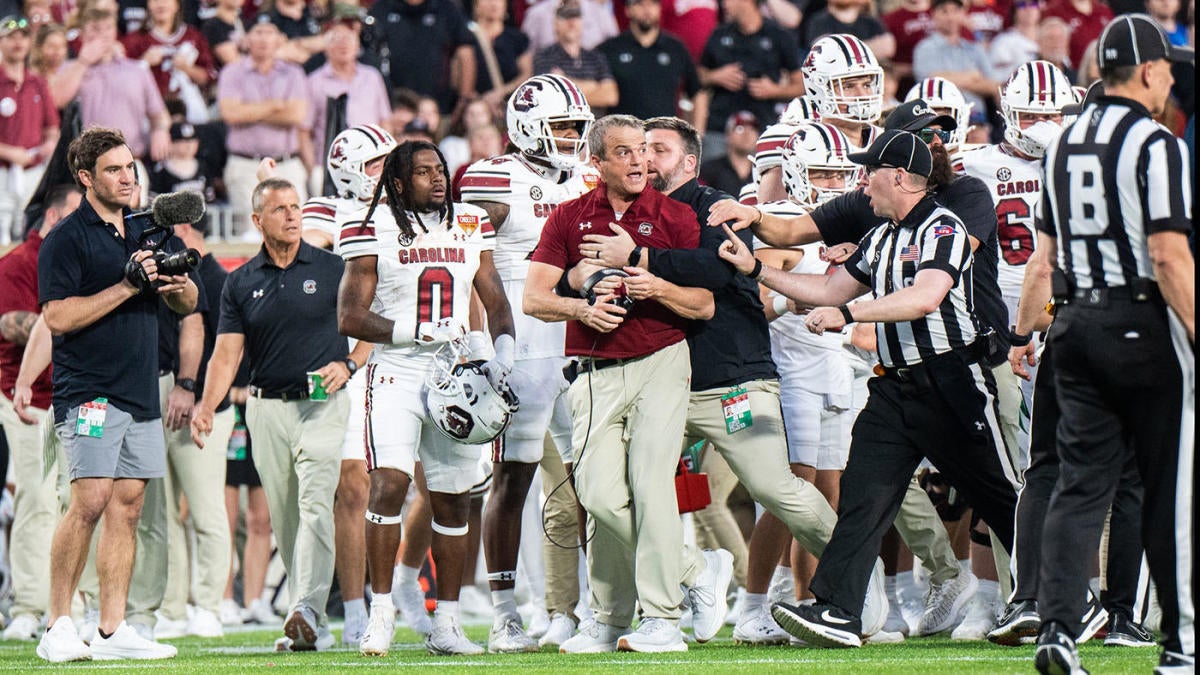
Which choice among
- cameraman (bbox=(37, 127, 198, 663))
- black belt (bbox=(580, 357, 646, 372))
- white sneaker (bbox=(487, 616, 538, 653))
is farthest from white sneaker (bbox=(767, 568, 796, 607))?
cameraman (bbox=(37, 127, 198, 663))

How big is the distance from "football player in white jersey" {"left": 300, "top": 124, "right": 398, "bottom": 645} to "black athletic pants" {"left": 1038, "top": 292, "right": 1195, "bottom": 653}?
148 inches

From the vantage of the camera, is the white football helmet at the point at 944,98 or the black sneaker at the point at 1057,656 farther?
the white football helmet at the point at 944,98

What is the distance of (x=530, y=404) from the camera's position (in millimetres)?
8828

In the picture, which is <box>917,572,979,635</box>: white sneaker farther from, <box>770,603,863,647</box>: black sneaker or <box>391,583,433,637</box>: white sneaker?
A: <box>391,583,433,637</box>: white sneaker

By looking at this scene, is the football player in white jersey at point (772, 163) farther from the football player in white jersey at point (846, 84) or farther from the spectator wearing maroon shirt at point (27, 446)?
the spectator wearing maroon shirt at point (27, 446)

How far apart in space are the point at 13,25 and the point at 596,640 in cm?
902

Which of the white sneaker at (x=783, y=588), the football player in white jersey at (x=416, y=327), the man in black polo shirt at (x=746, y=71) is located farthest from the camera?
the man in black polo shirt at (x=746, y=71)

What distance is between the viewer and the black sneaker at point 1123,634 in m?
7.53

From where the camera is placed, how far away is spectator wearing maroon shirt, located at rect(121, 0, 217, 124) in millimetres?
15172

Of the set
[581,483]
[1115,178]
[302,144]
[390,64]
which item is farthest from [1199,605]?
[390,64]

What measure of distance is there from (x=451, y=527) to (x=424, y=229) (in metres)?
1.47

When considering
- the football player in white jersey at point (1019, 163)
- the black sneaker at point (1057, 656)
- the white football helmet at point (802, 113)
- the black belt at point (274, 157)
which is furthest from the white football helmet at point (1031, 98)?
the black belt at point (274, 157)

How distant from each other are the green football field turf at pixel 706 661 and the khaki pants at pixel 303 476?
495mm

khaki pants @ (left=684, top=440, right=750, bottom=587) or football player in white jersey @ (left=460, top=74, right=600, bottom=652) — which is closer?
football player in white jersey @ (left=460, top=74, right=600, bottom=652)
